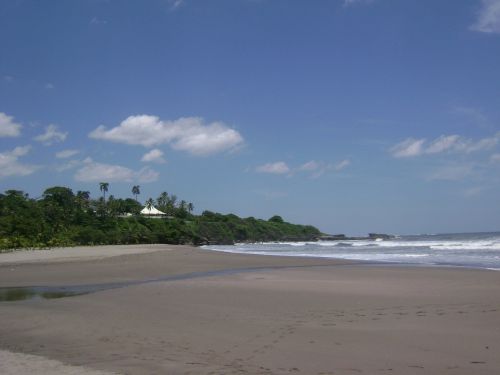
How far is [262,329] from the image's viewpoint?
9578 mm

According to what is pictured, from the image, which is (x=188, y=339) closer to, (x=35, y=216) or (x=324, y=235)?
(x=35, y=216)

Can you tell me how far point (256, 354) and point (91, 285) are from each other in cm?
1300

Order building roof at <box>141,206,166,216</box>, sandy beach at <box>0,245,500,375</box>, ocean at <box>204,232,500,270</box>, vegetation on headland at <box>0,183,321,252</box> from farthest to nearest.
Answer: building roof at <box>141,206,166,216</box> < vegetation on headland at <box>0,183,321,252</box> < ocean at <box>204,232,500,270</box> < sandy beach at <box>0,245,500,375</box>

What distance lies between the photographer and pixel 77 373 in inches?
259

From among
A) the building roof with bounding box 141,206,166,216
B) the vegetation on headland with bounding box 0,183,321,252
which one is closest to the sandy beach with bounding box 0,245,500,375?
the vegetation on headland with bounding box 0,183,321,252

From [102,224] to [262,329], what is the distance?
77.0 metres

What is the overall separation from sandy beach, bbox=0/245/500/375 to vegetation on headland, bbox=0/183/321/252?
4005cm

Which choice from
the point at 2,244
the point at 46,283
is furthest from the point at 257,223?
the point at 46,283

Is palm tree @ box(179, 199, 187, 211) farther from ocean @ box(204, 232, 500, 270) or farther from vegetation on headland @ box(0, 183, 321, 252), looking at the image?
ocean @ box(204, 232, 500, 270)

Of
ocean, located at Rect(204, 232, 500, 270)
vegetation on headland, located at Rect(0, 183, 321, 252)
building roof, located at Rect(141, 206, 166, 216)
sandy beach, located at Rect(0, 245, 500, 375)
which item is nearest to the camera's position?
sandy beach, located at Rect(0, 245, 500, 375)

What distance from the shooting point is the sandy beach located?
23.2 ft

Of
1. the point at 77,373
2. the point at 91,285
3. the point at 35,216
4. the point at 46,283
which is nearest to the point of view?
the point at 77,373

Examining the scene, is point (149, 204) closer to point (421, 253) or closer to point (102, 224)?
point (102, 224)

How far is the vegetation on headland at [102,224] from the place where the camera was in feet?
190
